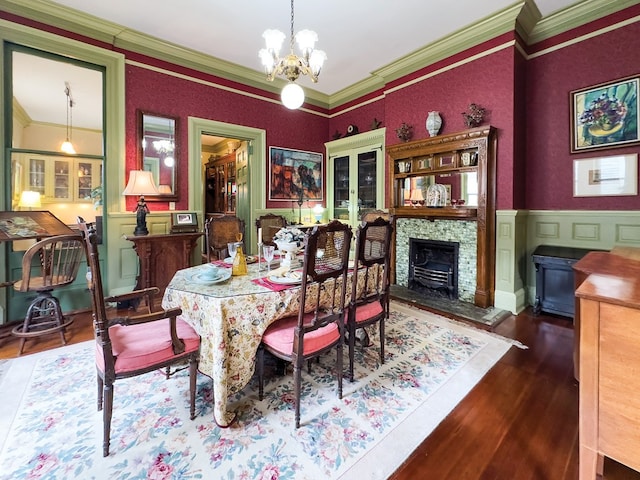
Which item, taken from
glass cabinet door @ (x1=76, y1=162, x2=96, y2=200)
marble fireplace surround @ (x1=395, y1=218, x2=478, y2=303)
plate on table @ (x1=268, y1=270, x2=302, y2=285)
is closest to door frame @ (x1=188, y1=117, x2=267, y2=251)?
glass cabinet door @ (x1=76, y1=162, x2=96, y2=200)

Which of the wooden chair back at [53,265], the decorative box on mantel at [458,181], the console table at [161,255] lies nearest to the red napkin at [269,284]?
the wooden chair back at [53,265]

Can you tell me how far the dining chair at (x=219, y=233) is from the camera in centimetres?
325

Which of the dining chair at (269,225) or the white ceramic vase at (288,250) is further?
the dining chair at (269,225)

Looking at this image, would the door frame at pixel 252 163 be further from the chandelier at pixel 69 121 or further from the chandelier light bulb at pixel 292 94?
the chandelier light bulb at pixel 292 94

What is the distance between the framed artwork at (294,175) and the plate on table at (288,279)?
133 inches

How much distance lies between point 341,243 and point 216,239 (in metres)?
2.02

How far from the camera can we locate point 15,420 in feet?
5.65

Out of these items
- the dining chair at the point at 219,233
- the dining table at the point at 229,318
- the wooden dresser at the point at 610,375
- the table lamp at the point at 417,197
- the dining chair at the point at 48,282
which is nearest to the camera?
the wooden dresser at the point at 610,375

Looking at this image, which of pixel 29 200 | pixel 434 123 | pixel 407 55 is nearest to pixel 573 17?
pixel 434 123

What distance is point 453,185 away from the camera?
4.11 metres

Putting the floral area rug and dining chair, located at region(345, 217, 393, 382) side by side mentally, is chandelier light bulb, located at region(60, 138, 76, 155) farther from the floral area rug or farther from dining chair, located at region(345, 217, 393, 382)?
dining chair, located at region(345, 217, 393, 382)

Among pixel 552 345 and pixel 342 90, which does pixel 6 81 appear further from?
pixel 552 345

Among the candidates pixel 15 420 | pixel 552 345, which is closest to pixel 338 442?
pixel 15 420

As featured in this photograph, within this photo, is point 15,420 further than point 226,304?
Yes
